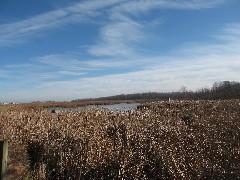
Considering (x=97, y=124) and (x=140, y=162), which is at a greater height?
(x=97, y=124)

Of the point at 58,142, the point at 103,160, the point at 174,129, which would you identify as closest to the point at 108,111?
the point at 174,129

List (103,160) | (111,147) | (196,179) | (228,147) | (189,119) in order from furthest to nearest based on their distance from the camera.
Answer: (189,119) → (228,147) → (111,147) → (103,160) → (196,179)

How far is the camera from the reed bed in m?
7.99

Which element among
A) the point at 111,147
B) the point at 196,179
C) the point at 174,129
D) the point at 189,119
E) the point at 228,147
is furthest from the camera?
the point at 189,119

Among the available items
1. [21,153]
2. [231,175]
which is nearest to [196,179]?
[231,175]

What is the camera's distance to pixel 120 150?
8336 mm

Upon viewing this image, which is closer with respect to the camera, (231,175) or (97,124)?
(231,175)

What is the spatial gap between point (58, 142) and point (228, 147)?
5.07m

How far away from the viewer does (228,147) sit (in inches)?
388

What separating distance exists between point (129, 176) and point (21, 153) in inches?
137

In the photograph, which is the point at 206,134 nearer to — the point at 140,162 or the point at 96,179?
the point at 140,162

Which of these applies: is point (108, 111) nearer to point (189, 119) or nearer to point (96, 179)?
point (189, 119)

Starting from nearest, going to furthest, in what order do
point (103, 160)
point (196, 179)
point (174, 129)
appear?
point (196, 179)
point (103, 160)
point (174, 129)

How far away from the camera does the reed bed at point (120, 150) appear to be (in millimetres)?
7988
